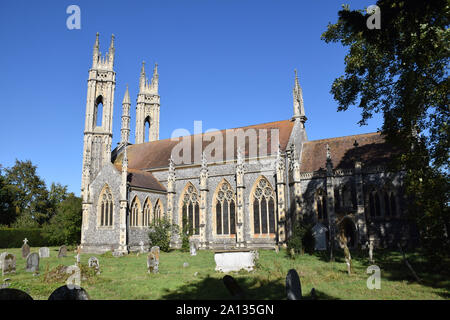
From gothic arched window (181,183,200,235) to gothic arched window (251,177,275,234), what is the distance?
5906 millimetres

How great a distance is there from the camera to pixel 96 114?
117ft

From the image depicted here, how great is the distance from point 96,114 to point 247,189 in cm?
1962

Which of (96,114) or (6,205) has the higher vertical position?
(96,114)

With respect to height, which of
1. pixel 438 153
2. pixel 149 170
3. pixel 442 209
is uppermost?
pixel 149 170

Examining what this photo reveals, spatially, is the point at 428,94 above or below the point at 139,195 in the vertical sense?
above

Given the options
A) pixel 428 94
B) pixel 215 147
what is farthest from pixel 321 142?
pixel 428 94

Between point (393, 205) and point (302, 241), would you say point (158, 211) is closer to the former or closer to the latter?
point (302, 241)

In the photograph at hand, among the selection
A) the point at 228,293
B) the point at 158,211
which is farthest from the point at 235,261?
the point at 158,211

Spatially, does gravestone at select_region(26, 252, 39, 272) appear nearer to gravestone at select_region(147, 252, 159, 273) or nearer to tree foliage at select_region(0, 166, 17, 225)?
gravestone at select_region(147, 252, 159, 273)

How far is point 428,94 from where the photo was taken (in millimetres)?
13023

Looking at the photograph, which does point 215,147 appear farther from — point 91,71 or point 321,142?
point 91,71

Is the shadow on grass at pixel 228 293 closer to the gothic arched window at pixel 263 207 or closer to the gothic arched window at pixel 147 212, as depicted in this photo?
the gothic arched window at pixel 263 207
